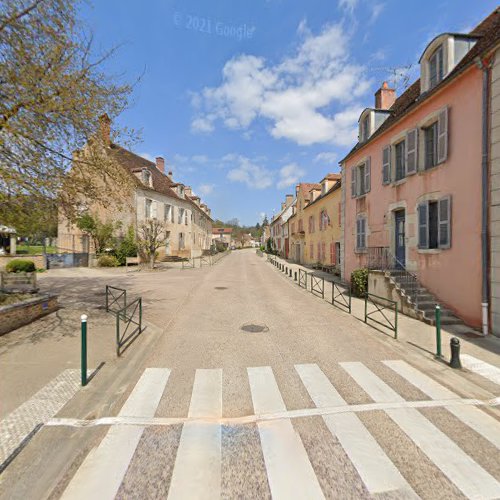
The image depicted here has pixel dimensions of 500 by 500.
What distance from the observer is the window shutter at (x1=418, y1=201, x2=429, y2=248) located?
912 centimetres

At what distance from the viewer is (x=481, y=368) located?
5160mm

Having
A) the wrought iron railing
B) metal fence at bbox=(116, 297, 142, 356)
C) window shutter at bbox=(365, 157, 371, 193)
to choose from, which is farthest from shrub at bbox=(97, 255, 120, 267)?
window shutter at bbox=(365, 157, 371, 193)

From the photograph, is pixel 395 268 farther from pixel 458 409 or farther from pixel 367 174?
pixel 458 409

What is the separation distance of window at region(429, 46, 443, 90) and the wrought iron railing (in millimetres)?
6167

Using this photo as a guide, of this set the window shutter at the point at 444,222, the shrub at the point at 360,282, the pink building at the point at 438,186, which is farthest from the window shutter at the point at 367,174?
the window shutter at the point at 444,222

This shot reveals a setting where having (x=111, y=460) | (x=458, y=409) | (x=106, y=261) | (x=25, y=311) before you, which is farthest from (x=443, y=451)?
(x=106, y=261)

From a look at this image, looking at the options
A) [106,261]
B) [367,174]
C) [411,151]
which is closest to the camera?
[411,151]

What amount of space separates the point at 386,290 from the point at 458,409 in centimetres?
637

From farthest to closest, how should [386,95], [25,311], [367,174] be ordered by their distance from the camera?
[386,95] < [367,174] < [25,311]

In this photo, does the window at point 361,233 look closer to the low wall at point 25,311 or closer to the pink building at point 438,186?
the pink building at point 438,186

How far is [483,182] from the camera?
715cm

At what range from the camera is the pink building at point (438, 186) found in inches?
295

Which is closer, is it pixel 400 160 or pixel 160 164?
pixel 400 160

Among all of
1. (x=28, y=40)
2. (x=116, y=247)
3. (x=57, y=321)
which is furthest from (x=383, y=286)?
(x=116, y=247)
